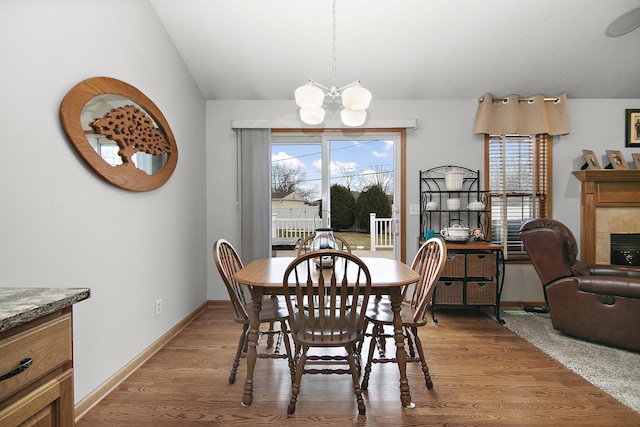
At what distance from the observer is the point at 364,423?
Answer: 5.65ft

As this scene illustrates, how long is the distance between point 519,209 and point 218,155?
3394 mm

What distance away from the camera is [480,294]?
3.27 metres

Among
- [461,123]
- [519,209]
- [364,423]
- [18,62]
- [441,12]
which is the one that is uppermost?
[441,12]

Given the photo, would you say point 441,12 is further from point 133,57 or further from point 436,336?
point 436,336

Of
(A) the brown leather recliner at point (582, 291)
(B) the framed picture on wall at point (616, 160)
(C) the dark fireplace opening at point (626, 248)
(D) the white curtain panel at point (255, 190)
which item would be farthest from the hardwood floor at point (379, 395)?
(B) the framed picture on wall at point (616, 160)

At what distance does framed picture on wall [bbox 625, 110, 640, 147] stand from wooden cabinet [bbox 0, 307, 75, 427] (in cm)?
503

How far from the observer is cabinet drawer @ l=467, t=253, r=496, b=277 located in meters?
3.26

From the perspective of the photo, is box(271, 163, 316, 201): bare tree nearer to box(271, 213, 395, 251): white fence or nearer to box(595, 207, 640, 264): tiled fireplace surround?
box(271, 213, 395, 251): white fence

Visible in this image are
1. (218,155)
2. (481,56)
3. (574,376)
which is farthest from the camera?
(218,155)

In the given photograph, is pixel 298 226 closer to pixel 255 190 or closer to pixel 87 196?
pixel 255 190

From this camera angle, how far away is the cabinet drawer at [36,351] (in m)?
0.80

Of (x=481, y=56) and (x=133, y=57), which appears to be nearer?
(x=133, y=57)

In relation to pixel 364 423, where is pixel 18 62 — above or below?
above

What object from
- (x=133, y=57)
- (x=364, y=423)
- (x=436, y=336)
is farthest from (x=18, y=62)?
(x=436, y=336)
